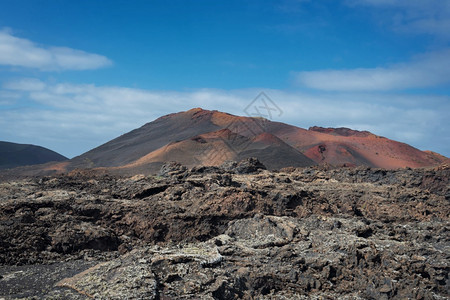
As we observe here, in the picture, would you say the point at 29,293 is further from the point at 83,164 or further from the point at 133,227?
the point at 83,164

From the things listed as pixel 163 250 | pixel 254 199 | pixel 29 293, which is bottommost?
pixel 29 293

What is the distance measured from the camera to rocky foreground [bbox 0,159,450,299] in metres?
8.06

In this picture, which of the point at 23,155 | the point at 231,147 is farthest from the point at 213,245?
the point at 23,155

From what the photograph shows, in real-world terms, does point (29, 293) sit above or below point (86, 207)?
below

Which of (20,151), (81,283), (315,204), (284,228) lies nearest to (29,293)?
(81,283)

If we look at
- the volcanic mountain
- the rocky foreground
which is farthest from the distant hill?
the rocky foreground

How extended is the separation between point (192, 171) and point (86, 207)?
7.03 metres

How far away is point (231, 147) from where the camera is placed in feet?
130

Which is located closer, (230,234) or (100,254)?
(100,254)

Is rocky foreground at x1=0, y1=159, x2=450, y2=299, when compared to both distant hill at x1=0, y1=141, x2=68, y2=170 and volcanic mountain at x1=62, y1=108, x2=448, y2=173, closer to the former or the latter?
volcanic mountain at x1=62, y1=108, x2=448, y2=173

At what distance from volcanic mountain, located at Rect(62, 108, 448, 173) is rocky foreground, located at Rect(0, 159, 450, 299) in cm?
2025

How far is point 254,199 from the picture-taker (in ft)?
46.3

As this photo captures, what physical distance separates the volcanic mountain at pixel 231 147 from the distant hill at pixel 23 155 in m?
11.9

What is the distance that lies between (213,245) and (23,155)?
200ft
